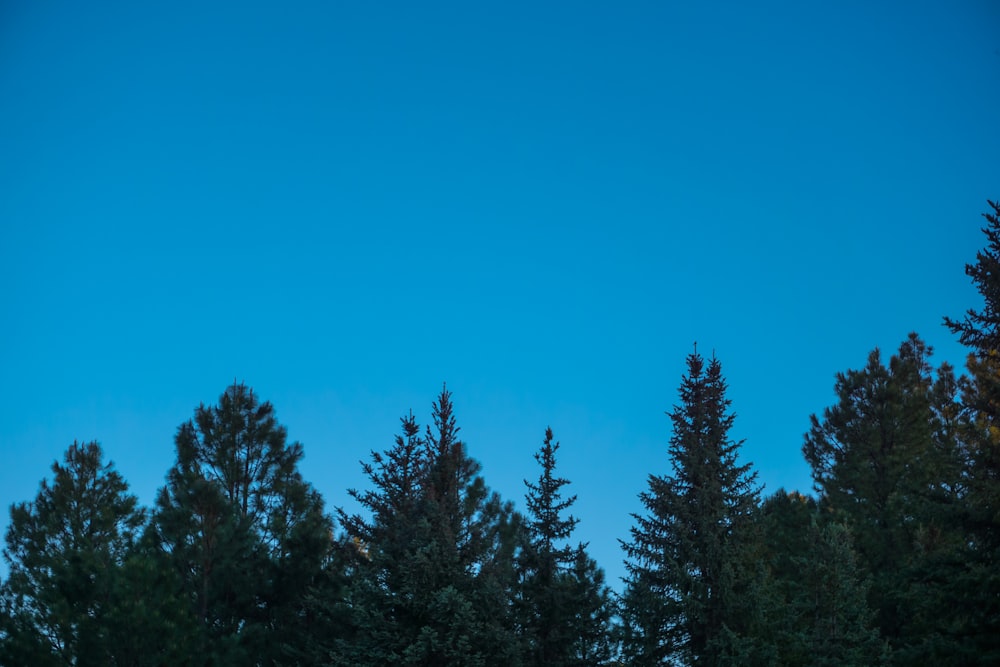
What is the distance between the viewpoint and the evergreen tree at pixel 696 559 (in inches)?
928

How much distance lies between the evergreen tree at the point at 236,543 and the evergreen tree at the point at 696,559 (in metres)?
10.6

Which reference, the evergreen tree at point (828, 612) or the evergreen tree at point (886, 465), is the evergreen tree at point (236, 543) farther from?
the evergreen tree at point (886, 465)

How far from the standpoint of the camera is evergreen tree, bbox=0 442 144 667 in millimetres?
21219

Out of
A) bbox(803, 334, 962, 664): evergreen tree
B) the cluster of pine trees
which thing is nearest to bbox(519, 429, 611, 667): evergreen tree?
the cluster of pine trees

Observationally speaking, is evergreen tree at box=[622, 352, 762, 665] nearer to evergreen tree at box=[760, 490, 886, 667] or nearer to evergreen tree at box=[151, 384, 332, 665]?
evergreen tree at box=[760, 490, 886, 667]

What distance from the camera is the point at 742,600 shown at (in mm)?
23344

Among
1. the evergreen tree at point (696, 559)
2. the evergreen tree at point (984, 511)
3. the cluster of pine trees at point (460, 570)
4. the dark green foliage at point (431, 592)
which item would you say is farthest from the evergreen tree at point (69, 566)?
the evergreen tree at point (984, 511)

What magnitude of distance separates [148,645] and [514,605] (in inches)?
391

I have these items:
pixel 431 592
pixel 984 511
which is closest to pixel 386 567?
pixel 431 592

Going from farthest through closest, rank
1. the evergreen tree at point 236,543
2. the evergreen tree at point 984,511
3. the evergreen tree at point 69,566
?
the evergreen tree at point 236,543
the evergreen tree at point 69,566
the evergreen tree at point 984,511

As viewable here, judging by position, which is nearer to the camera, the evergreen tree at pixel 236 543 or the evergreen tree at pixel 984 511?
the evergreen tree at pixel 984 511

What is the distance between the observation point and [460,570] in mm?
23281

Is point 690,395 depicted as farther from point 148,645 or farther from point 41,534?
point 41,534

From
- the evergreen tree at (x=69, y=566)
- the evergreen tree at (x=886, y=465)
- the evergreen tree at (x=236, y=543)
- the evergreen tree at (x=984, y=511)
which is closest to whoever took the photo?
the evergreen tree at (x=984, y=511)
